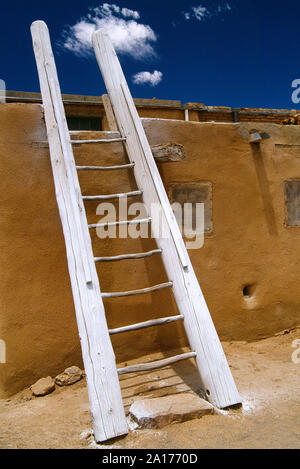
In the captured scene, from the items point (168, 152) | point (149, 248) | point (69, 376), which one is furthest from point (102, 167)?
point (69, 376)

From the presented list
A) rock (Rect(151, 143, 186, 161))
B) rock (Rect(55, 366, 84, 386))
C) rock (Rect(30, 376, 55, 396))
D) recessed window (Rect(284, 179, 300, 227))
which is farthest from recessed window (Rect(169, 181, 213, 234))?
rock (Rect(30, 376, 55, 396))

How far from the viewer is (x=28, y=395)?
2.50 metres

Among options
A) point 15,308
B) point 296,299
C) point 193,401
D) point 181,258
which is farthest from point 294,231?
point 15,308

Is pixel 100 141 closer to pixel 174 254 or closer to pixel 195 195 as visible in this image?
pixel 195 195

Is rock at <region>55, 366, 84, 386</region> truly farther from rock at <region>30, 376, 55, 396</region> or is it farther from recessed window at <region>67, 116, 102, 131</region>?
recessed window at <region>67, 116, 102, 131</region>

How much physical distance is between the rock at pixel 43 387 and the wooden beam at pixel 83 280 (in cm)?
80

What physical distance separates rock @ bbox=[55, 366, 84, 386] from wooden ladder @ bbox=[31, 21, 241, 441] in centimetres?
78

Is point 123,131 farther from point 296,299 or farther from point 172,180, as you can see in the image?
point 296,299

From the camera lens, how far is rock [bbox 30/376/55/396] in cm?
246

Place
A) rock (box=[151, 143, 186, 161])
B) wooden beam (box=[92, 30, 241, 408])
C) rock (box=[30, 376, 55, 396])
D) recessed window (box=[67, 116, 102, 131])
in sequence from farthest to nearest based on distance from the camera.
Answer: recessed window (box=[67, 116, 102, 131]) < rock (box=[151, 143, 186, 161]) < rock (box=[30, 376, 55, 396]) < wooden beam (box=[92, 30, 241, 408])

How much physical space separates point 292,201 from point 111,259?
2098 mm

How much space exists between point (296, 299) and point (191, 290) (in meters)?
1.73

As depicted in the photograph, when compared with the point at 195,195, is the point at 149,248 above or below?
below

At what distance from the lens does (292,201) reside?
3.56 meters
